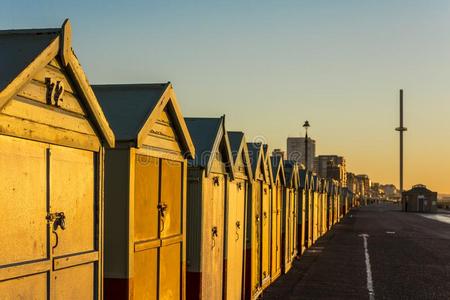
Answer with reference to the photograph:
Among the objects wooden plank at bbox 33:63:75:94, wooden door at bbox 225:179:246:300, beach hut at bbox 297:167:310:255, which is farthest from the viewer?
beach hut at bbox 297:167:310:255

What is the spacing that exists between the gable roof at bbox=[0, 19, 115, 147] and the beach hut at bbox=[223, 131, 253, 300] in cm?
596

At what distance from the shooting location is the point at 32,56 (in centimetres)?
447

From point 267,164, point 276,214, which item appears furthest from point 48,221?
point 276,214

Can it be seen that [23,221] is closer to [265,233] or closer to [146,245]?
[146,245]

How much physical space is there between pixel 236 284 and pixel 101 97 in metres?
5.89

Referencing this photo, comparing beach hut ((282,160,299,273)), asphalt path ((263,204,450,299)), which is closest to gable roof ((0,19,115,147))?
asphalt path ((263,204,450,299))

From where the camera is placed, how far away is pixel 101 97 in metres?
7.00

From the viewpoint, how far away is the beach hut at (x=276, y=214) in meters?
16.2

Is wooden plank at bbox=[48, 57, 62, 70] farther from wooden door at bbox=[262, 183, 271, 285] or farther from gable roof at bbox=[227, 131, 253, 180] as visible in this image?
wooden door at bbox=[262, 183, 271, 285]

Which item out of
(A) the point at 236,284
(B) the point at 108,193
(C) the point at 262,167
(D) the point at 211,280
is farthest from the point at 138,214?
(C) the point at 262,167

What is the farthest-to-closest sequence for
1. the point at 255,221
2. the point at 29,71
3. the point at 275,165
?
1. the point at 275,165
2. the point at 255,221
3. the point at 29,71

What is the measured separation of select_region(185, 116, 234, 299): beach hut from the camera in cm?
873

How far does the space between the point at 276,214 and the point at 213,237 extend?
726 cm

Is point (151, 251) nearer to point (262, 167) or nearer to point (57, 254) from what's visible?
point (57, 254)
